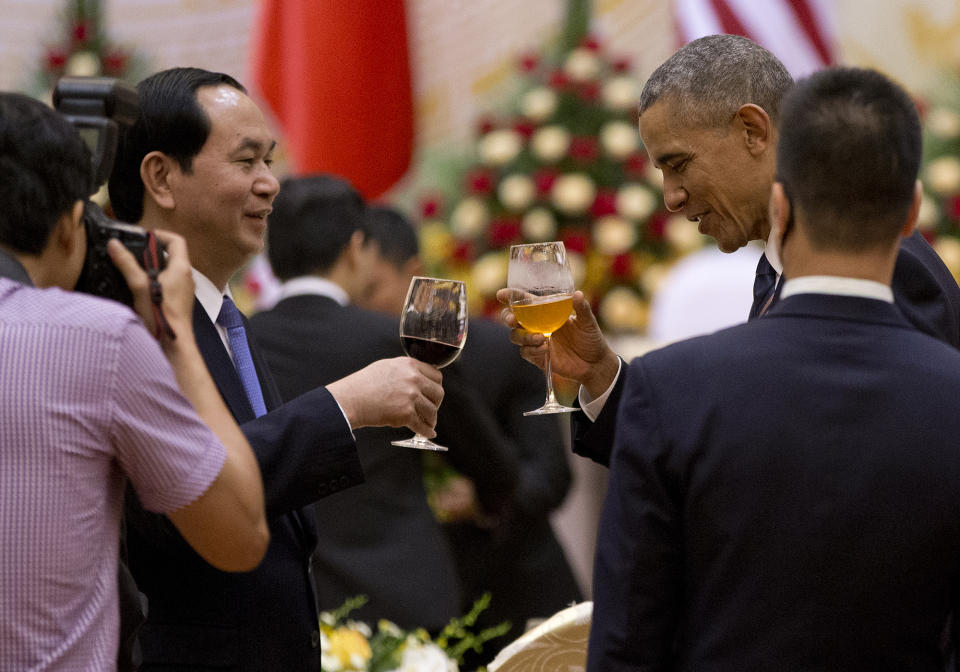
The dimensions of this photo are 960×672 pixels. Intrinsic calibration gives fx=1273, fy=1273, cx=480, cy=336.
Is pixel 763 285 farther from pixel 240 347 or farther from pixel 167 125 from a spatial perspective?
pixel 167 125

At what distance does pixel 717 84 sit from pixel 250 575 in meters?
1.14

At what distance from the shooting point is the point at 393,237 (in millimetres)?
4434

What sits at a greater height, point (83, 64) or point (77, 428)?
point (83, 64)

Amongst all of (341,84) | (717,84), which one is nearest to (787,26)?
(341,84)

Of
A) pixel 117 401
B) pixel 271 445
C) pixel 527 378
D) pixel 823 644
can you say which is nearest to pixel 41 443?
pixel 117 401

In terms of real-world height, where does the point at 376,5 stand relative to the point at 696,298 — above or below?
above

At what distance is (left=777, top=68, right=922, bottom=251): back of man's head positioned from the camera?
1521mm

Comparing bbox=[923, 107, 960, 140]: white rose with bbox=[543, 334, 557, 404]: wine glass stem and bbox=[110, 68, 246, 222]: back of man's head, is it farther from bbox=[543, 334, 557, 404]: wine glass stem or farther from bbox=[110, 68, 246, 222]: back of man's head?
bbox=[110, 68, 246, 222]: back of man's head

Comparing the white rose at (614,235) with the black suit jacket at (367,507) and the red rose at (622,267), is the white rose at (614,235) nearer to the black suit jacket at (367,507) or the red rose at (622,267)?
the red rose at (622,267)

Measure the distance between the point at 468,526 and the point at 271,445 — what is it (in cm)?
230

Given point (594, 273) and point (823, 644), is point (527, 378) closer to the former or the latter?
point (594, 273)

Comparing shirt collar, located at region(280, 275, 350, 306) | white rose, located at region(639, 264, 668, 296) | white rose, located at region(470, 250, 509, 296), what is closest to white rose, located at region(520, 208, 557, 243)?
white rose, located at region(470, 250, 509, 296)

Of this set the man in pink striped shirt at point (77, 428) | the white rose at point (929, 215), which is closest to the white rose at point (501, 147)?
the white rose at point (929, 215)

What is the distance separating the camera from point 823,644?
57.8 inches
